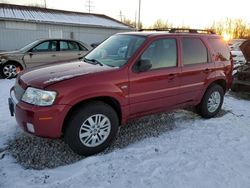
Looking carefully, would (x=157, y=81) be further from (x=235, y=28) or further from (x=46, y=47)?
(x=235, y=28)

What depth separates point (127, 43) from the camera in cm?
467

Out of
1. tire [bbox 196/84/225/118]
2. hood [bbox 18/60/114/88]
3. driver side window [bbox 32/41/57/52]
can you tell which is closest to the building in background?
driver side window [bbox 32/41/57/52]

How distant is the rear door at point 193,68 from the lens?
4934 mm

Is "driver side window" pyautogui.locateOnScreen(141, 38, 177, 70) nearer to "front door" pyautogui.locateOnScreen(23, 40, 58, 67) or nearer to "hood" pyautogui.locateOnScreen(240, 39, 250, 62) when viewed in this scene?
"hood" pyautogui.locateOnScreen(240, 39, 250, 62)

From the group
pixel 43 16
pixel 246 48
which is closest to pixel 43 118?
pixel 246 48

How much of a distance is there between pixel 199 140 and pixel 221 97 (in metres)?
1.76

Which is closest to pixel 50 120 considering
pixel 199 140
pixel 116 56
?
pixel 116 56

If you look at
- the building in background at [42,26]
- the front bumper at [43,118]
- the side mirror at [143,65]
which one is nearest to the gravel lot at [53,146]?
the front bumper at [43,118]

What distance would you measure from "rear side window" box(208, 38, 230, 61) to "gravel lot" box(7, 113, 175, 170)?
1.80 metres

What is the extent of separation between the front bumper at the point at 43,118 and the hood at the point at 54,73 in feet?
1.06

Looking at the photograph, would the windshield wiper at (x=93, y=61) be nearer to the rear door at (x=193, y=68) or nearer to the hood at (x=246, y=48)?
the rear door at (x=193, y=68)

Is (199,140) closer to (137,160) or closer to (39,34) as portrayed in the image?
(137,160)

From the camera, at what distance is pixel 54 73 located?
3.96 metres

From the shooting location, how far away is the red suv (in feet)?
11.6
